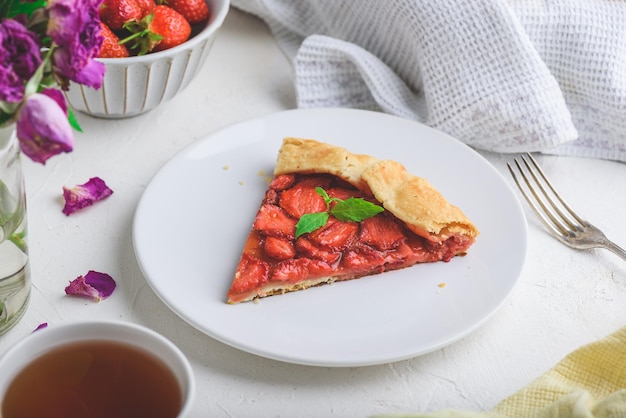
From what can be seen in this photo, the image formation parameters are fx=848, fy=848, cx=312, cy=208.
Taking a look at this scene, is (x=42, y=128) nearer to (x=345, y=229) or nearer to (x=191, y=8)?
(x=345, y=229)

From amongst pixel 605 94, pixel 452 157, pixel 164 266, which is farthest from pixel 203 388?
pixel 605 94

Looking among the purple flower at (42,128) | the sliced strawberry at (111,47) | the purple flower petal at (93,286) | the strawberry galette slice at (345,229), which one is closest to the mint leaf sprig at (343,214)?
the strawberry galette slice at (345,229)

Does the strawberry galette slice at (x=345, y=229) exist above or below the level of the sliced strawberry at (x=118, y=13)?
below

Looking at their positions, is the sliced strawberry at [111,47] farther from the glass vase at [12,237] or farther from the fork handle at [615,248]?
the fork handle at [615,248]

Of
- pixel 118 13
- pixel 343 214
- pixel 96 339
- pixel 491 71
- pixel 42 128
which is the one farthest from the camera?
pixel 491 71

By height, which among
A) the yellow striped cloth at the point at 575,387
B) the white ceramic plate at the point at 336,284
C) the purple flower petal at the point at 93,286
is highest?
the yellow striped cloth at the point at 575,387

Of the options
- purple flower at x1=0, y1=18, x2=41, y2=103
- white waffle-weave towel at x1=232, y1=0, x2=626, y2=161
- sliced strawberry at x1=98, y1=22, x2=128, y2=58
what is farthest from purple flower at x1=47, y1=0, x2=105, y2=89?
white waffle-weave towel at x1=232, y1=0, x2=626, y2=161

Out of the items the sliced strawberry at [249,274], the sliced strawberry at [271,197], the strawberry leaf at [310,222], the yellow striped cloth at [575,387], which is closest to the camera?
the yellow striped cloth at [575,387]

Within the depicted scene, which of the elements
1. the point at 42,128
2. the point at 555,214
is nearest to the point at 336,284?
the point at 555,214

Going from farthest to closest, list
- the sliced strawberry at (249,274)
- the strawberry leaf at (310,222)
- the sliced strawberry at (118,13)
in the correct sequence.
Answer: the sliced strawberry at (118,13) < the strawberry leaf at (310,222) < the sliced strawberry at (249,274)
